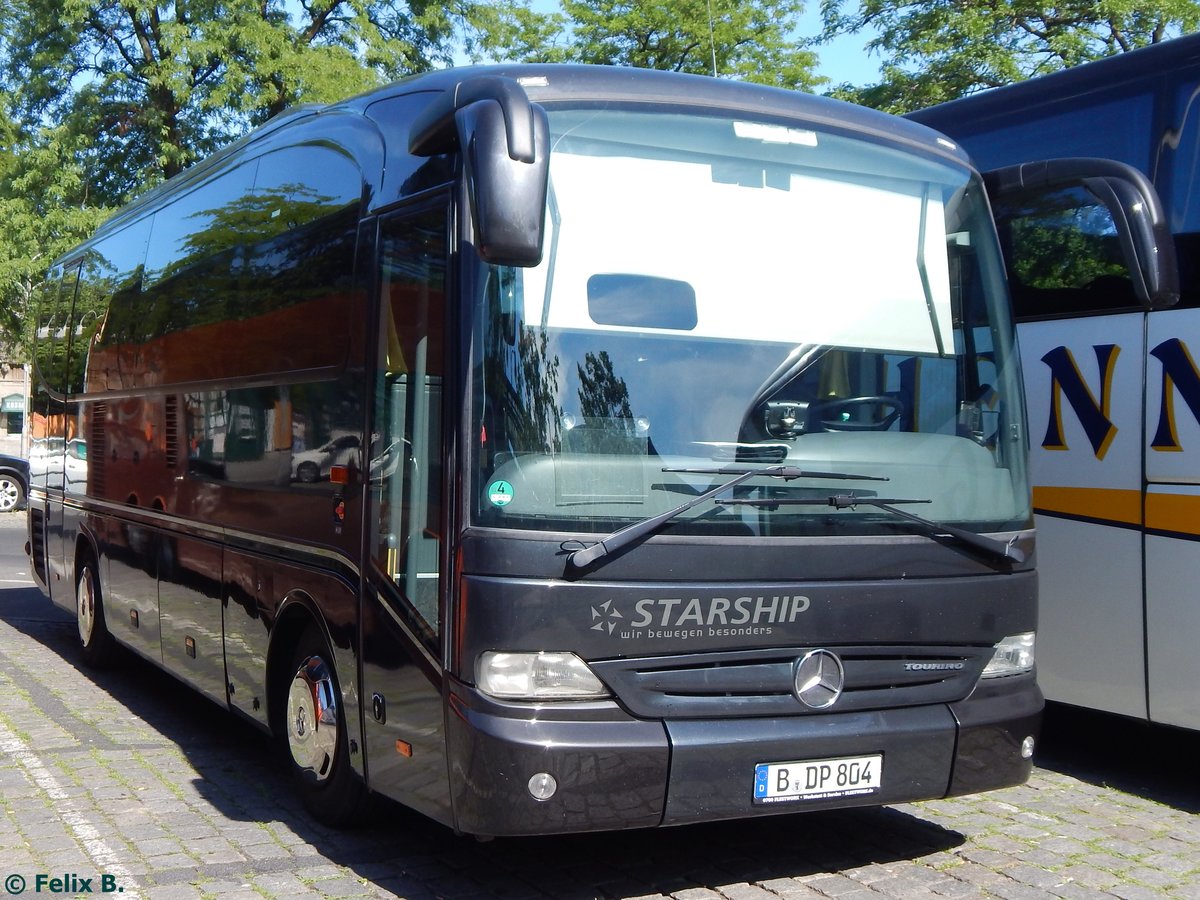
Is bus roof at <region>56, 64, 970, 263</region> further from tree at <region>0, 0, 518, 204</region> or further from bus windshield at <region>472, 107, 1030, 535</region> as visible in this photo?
tree at <region>0, 0, 518, 204</region>

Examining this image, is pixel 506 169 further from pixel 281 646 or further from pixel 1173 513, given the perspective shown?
pixel 1173 513

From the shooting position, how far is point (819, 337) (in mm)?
5289

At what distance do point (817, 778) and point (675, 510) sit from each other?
109cm

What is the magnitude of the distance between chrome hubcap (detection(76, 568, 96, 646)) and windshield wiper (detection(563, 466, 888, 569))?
6.44 metres

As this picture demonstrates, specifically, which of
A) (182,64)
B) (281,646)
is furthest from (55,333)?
(182,64)

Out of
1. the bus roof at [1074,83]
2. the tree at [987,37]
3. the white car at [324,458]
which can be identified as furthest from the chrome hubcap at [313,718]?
the tree at [987,37]

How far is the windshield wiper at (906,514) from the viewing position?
16.3 ft

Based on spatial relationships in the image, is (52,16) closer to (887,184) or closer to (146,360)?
(146,360)

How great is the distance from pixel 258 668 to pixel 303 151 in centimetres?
246

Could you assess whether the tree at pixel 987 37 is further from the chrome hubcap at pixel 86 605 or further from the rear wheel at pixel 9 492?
the rear wheel at pixel 9 492

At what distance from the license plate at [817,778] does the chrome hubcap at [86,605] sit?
258 inches

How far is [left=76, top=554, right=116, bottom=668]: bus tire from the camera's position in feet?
32.4

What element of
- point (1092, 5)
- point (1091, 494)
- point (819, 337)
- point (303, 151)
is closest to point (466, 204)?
point (819, 337)

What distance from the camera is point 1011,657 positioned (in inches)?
218
